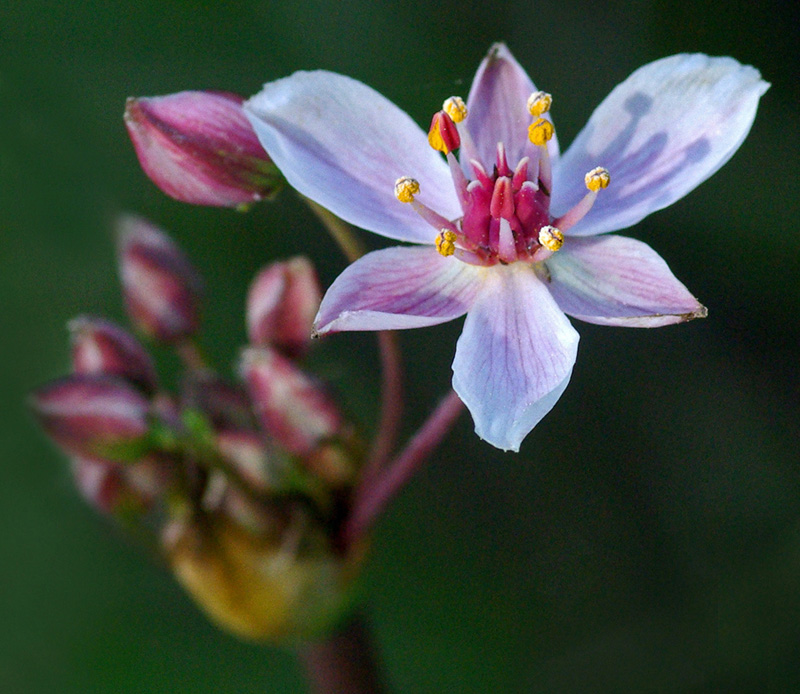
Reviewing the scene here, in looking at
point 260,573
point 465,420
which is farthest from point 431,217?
point 465,420

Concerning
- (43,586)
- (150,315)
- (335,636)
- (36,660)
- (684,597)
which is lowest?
(684,597)

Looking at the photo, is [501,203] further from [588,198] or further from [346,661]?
[346,661]

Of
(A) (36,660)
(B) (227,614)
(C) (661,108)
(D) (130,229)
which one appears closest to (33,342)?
(A) (36,660)

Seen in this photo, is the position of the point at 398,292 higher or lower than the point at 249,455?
higher

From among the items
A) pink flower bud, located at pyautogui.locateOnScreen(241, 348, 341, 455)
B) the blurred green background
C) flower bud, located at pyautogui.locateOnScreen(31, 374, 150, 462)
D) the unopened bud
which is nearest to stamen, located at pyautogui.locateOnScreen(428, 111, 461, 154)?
pink flower bud, located at pyautogui.locateOnScreen(241, 348, 341, 455)

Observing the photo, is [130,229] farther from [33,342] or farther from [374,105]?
[33,342]

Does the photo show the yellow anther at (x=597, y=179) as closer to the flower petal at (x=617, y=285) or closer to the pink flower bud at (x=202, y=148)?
the flower petal at (x=617, y=285)

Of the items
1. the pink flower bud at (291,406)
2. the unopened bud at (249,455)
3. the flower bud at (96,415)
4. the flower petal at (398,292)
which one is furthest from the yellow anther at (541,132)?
the flower bud at (96,415)
